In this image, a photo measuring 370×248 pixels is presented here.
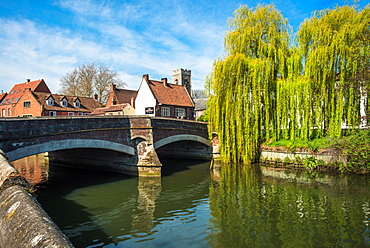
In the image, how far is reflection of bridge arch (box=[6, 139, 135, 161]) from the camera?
12.0 meters

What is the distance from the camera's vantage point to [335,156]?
56.4 ft

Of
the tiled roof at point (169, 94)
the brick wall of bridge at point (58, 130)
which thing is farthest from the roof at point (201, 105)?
the brick wall of bridge at point (58, 130)

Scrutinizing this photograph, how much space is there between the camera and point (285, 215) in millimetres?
9672

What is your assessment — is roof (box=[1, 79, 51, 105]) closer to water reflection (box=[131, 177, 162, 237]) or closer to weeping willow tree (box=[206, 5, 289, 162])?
weeping willow tree (box=[206, 5, 289, 162])

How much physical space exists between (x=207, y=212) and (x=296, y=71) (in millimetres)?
13294

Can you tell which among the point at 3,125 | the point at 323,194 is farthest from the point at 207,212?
the point at 3,125

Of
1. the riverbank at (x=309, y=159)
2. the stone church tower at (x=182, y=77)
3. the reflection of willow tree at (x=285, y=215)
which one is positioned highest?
the stone church tower at (x=182, y=77)

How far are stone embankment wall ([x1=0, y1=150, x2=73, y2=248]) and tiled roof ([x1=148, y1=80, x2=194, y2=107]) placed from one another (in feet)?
95.6

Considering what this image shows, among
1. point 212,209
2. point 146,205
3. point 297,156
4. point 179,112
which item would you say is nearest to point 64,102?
point 179,112

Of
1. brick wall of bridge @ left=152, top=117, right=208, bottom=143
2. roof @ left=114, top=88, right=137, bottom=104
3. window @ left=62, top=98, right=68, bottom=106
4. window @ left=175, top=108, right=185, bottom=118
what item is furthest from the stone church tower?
brick wall of bridge @ left=152, top=117, right=208, bottom=143

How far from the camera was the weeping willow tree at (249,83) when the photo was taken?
19.4 meters

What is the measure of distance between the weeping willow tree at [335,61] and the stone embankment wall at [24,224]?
1746 cm

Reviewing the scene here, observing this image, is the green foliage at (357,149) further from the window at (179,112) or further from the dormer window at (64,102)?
the dormer window at (64,102)

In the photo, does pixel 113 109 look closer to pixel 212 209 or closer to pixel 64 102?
pixel 64 102
